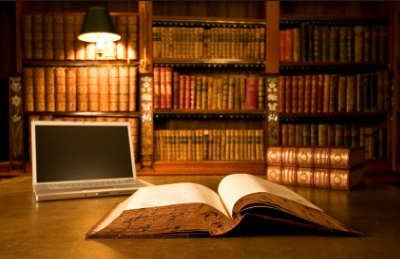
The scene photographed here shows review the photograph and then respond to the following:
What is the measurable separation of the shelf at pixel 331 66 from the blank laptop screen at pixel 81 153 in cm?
185

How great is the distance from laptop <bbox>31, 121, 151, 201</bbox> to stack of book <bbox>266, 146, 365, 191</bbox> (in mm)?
492

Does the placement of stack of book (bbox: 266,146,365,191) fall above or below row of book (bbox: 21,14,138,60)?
→ below

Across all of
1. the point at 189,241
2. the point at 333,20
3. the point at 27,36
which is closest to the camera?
the point at 189,241

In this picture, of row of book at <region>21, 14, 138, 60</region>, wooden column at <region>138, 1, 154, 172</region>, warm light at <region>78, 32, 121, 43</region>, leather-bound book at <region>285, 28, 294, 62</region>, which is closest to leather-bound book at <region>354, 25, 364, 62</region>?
leather-bound book at <region>285, 28, 294, 62</region>

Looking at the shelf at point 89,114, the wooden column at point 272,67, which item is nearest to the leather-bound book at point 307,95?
the wooden column at point 272,67

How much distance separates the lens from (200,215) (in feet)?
2.38

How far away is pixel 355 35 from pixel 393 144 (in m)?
0.90

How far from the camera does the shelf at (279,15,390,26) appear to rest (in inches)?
112

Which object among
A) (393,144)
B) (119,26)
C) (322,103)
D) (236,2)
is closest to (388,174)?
(393,144)

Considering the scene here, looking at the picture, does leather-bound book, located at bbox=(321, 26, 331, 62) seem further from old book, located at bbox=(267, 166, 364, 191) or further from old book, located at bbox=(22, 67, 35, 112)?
old book, located at bbox=(22, 67, 35, 112)

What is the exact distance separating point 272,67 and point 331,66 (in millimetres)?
518

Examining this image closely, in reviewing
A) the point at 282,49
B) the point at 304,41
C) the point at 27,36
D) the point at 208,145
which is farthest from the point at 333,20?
the point at 27,36

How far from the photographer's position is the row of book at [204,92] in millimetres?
2746

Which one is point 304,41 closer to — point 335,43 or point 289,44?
point 289,44
